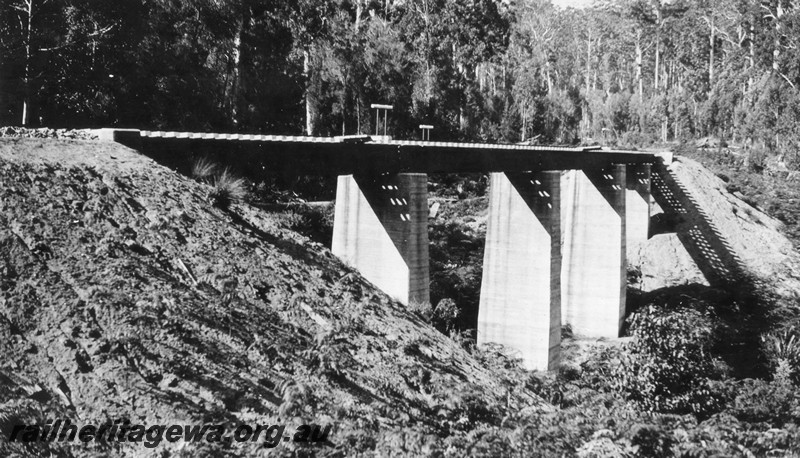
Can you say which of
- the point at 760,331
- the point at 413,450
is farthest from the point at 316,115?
the point at 413,450

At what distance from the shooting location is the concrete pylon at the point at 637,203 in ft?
130

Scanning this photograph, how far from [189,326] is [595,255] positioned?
26024 millimetres

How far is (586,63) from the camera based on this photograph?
320ft

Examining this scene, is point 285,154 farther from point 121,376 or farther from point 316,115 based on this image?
point 316,115

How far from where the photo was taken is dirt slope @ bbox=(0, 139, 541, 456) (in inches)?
305

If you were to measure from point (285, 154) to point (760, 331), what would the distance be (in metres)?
22.9

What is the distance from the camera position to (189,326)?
916 centimetres

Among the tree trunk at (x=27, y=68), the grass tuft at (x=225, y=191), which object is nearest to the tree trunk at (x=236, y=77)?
the tree trunk at (x=27, y=68)

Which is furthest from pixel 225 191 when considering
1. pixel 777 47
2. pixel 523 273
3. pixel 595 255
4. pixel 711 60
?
pixel 711 60

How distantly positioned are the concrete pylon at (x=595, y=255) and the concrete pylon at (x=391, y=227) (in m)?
13.0

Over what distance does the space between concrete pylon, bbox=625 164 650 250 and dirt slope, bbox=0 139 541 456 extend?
2886 centimetres

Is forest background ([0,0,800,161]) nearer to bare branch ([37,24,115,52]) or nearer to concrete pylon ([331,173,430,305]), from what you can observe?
bare branch ([37,24,115,52])

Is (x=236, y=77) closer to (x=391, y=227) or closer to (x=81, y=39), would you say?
(x=81, y=39)

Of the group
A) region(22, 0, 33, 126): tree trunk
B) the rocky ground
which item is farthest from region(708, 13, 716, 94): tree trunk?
region(22, 0, 33, 126): tree trunk
